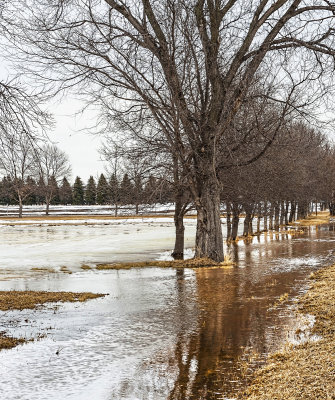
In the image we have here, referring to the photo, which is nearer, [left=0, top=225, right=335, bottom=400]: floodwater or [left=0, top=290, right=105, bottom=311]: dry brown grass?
[left=0, top=225, right=335, bottom=400]: floodwater

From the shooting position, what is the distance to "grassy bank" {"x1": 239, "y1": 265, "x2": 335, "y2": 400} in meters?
5.56

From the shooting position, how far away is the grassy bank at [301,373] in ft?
18.2

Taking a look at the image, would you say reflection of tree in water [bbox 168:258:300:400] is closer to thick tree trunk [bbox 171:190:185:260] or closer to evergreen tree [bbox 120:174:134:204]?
evergreen tree [bbox 120:174:134:204]

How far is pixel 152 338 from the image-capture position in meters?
9.05

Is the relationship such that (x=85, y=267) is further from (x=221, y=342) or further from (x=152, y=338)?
(x=221, y=342)

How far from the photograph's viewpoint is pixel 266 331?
923 centimetres

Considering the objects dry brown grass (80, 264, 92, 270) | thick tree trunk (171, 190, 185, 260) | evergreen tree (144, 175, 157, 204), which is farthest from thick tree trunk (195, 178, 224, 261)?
thick tree trunk (171, 190, 185, 260)

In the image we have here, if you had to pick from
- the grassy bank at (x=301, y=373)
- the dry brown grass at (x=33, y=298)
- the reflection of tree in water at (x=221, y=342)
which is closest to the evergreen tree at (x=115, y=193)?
the dry brown grass at (x=33, y=298)

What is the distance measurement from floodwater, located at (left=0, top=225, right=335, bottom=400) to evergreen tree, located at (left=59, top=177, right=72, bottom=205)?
8744 centimetres

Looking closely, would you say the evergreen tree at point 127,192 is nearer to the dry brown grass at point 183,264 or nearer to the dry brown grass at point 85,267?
the dry brown grass at point 183,264

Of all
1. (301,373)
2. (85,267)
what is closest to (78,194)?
(85,267)

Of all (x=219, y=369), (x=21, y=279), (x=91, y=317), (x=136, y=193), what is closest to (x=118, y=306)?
(x=91, y=317)

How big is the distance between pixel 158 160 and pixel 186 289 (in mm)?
7776

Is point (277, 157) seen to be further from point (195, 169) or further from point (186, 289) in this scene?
point (186, 289)
